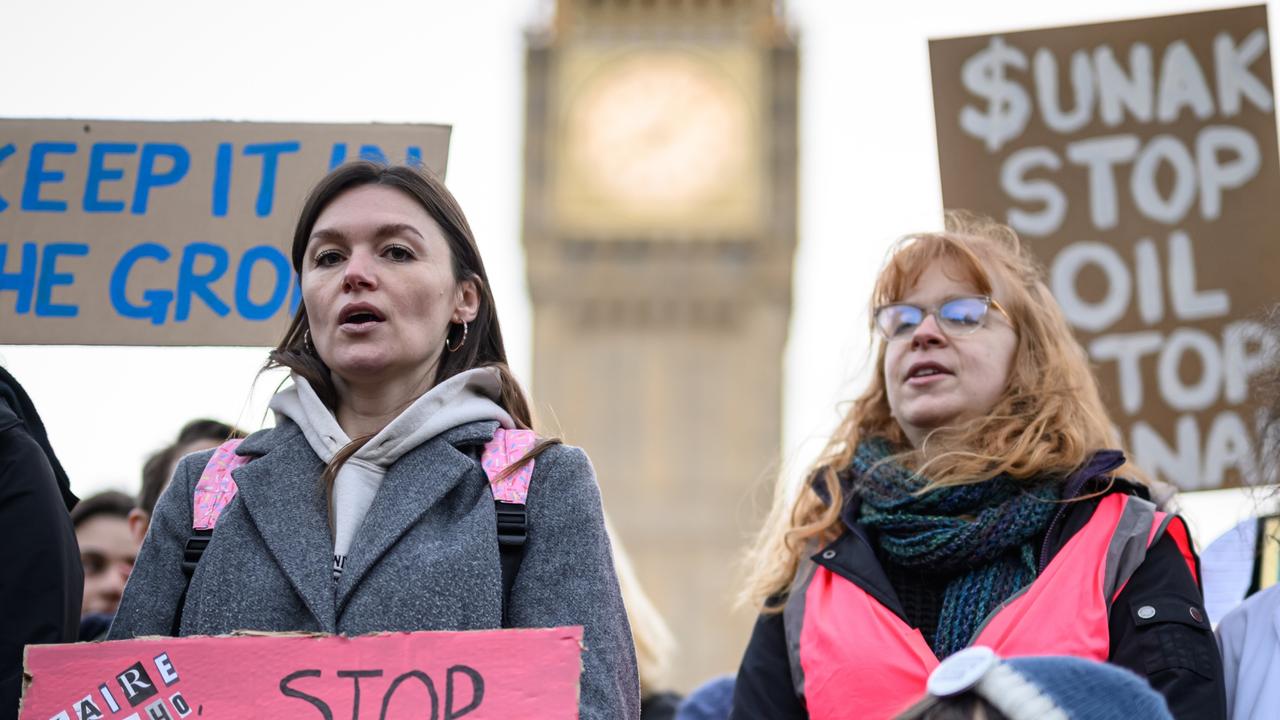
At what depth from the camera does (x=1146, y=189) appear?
3.99m

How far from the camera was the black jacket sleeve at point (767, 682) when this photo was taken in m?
2.68

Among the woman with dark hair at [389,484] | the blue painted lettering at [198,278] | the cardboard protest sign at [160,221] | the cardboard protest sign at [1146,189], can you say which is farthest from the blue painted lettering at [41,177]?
the cardboard protest sign at [1146,189]

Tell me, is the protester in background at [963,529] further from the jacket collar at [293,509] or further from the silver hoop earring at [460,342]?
the jacket collar at [293,509]

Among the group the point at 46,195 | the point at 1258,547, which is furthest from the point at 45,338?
the point at 1258,547

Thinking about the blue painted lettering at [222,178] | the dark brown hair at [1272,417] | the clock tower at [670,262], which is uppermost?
the clock tower at [670,262]

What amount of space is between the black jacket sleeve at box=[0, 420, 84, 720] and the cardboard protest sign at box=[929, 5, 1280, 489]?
213cm

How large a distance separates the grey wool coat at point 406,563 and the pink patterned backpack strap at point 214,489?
22mm

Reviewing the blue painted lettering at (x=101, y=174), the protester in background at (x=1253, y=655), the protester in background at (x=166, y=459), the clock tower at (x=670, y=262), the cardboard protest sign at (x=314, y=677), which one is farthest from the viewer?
the clock tower at (x=670, y=262)

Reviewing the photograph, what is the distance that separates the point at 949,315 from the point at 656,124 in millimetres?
26238

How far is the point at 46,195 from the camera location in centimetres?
313

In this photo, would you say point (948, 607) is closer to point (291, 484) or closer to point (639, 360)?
point (291, 484)

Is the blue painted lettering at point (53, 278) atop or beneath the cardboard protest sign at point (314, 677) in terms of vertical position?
atop

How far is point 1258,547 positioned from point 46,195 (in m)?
2.22

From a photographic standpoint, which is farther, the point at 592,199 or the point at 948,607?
the point at 592,199
